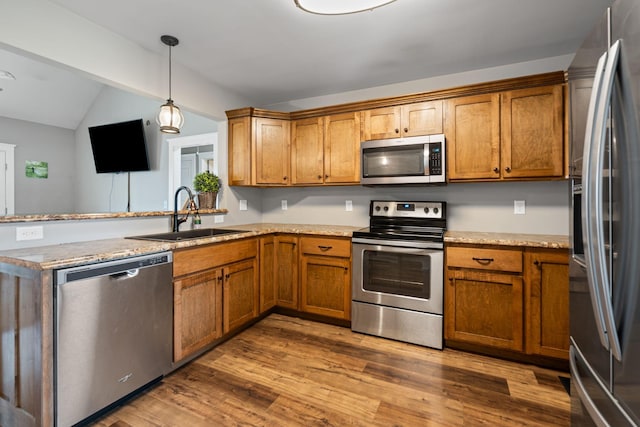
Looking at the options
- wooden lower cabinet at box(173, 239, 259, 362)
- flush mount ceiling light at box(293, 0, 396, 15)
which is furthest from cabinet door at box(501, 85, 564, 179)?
wooden lower cabinet at box(173, 239, 259, 362)

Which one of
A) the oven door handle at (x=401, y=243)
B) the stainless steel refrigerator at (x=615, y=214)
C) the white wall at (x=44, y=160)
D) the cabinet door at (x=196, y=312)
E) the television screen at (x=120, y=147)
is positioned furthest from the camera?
the white wall at (x=44, y=160)

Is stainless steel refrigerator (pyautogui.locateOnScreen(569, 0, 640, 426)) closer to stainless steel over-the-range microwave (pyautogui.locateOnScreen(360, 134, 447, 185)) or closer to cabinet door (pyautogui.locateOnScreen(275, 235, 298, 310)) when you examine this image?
stainless steel over-the-range microwave (pyautogui.locateOnScreen(360, 134, 447, 185))

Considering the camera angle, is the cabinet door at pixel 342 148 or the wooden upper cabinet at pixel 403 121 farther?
the cabinet door at pixel 342 148

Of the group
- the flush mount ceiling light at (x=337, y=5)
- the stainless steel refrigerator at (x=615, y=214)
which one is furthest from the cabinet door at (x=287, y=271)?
the stainless steel refrigerator at (x=615, y=214)

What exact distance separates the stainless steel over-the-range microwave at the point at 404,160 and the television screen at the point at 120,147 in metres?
3.44

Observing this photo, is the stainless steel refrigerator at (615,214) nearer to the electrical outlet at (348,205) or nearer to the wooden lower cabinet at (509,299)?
the wooden lower cabinet at (509,299)

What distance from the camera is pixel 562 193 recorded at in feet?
8.50

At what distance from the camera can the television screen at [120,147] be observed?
443 centimetres

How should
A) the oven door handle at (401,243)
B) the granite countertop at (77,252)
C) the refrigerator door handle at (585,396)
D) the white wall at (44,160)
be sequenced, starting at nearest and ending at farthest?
the refrigerator door handle at (585,396)
the granite countertop at (77,252)
the oven door handle at (401,243)
the white wall at (44,160)

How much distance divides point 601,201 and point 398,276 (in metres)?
1.82

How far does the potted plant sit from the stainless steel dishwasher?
141 centimetres

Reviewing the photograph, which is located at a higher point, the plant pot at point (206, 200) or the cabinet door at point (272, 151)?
the cabinet door at point (272, 151)

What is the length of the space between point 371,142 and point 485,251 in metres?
1.39

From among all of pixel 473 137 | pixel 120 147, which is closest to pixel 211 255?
pixel 473 137
